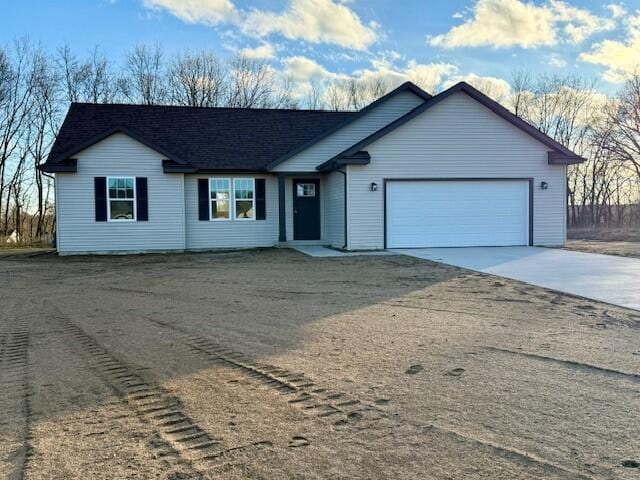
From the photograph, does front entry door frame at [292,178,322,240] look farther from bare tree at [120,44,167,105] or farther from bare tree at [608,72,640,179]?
bare tree at [608,72,640,179]

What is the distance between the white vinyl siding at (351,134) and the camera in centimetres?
1722

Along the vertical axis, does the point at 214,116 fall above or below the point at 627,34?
below

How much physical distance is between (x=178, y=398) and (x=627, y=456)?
2.82 metres

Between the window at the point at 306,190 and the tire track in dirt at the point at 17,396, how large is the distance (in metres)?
13.0

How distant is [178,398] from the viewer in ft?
12.0

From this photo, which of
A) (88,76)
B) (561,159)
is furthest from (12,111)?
(561,159)

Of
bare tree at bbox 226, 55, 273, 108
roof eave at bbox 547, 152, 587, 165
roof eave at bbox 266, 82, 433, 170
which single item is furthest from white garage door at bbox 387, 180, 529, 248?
bare tree at bbox 226, 55, 273, 108

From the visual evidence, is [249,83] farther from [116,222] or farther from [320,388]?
[320,388]

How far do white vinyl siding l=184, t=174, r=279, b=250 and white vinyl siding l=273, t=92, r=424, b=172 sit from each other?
44.0 inches

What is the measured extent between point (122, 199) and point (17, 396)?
43.4 ft

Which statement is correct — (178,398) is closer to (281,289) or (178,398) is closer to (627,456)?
(627,456)

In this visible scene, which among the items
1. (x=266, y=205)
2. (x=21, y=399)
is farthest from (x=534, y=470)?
(x=266, y=205)

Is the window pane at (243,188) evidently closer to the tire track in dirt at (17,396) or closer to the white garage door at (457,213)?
the white garage door at (457,213)

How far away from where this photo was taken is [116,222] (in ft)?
52.8
